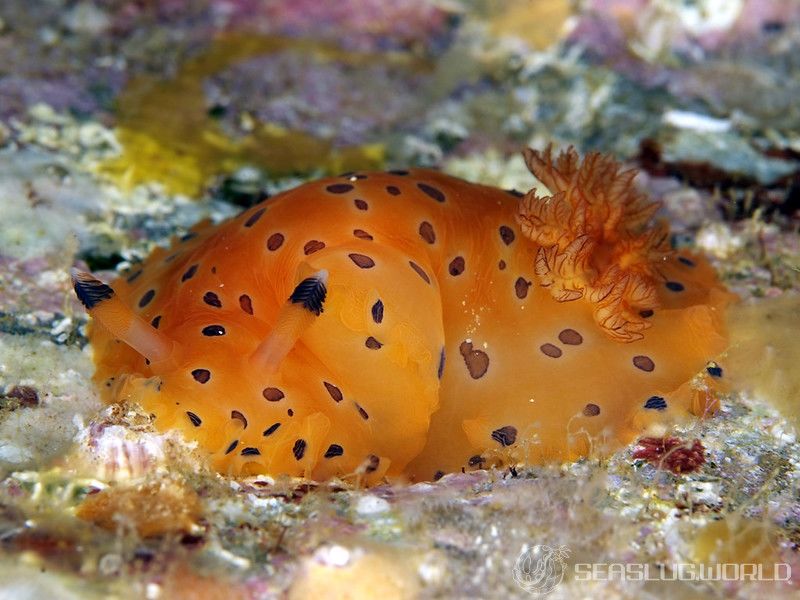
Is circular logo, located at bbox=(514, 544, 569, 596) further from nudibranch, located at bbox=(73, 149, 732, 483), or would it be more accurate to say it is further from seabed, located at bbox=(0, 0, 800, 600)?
nudibranch, located at bbox=(73, 149, 732, 483)

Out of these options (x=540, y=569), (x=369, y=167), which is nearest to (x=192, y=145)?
(x=369, y=167)

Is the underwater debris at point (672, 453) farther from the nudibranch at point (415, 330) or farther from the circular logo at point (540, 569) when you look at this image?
the circular logo at point (540, 569)

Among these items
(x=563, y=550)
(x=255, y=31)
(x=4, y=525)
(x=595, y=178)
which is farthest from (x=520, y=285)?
(x=255, y=31)

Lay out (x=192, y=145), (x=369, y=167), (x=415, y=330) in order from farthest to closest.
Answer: (x=369, y=167) → (x=192, y=145) → (x=415, y=330)

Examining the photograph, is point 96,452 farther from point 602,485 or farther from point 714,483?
point 714,483

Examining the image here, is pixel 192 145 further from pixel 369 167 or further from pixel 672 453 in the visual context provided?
pixel 672 453

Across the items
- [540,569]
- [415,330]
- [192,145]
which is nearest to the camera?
[540,569]
